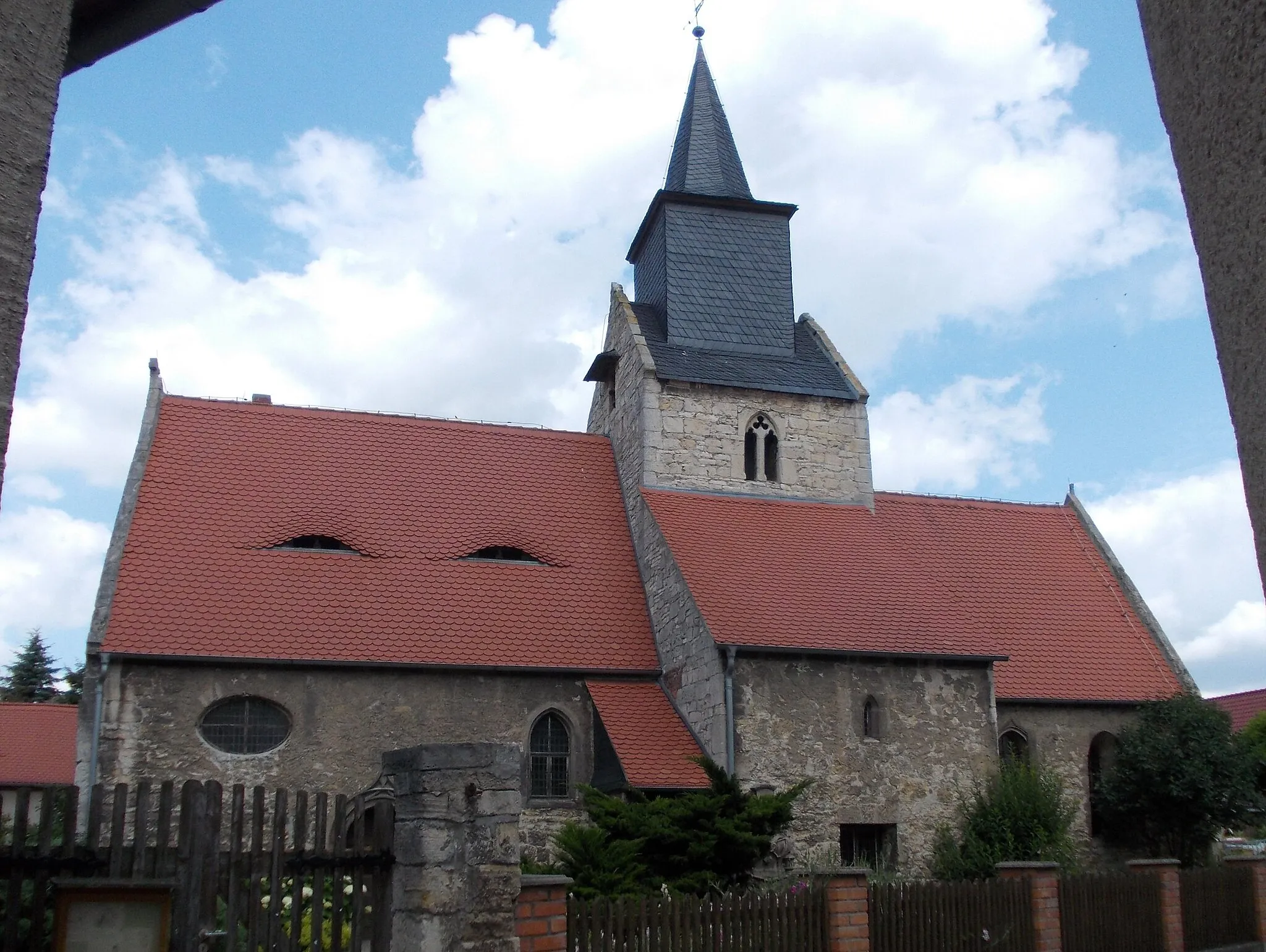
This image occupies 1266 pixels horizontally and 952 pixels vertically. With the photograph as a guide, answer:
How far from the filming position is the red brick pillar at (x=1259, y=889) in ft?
48.0

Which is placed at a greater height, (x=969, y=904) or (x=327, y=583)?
(x=327, y=583)

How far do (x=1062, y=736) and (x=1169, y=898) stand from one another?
476 cm

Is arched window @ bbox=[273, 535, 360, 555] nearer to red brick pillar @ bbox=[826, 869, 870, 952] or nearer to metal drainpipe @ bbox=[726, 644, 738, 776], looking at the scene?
metal drainpipe @ bbox=[726, 644, 738, 776]

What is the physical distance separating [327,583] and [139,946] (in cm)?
1177

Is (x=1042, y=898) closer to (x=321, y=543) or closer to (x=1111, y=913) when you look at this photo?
(x=1111, y=913)

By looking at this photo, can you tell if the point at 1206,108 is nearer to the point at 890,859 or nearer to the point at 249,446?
the point at 890,859

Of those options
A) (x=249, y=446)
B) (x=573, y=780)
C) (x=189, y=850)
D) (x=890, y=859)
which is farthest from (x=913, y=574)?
(x=189, y=850)

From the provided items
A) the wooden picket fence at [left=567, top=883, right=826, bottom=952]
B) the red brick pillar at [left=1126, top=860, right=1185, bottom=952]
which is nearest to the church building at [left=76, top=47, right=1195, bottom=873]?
the red brick pillar at [left=1126, top=860, right=1185, bottom=952]

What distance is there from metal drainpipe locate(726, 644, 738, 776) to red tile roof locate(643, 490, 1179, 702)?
0.80ft

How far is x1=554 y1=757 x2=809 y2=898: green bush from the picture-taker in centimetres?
1057

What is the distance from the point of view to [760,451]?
1980cm

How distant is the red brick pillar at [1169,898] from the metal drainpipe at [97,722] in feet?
40.5

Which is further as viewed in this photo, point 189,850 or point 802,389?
point 802,389

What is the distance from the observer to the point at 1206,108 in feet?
6.48
